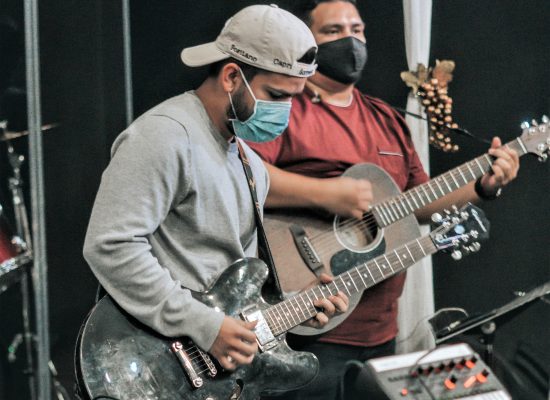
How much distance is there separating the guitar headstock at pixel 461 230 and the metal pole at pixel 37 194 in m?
1.50

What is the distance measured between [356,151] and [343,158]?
0.24ft

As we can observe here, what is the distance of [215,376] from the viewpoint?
2707 millimetres

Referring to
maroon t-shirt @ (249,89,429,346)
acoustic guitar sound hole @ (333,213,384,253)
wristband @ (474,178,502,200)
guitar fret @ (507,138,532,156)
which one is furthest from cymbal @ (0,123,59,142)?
guitar fret @ (507,138,532,156)

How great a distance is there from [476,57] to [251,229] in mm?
1575

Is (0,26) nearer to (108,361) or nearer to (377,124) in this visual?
(377,124)

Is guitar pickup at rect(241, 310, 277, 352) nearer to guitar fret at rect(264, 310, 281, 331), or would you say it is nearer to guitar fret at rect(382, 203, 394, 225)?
guitar fret at rect(264, 310, 281, 331)

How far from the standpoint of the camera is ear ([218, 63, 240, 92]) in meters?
2.78

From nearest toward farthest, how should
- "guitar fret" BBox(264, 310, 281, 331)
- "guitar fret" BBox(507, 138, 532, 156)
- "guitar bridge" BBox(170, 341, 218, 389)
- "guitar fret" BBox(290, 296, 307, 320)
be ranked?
"guitar bridge" BBox(170, 341, 218, 389), "guitar fret" BBox(264, 310, 281, 331), "guitar fret" BBox(290, 296, 307, 320), "guitar fret" BBox(507, 138, 532, 156)

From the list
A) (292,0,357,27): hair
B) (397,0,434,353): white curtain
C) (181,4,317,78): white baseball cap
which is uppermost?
(292,0,357,27): hair

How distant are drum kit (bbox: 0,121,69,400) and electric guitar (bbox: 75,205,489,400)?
1.03 meters

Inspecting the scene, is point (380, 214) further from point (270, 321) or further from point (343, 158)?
point (270, 321)

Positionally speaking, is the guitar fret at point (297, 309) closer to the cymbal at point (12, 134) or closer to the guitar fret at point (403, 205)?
the guitar fret at point (403, 205)

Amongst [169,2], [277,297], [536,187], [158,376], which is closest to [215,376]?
[158,376]

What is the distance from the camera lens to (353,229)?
3555mm
